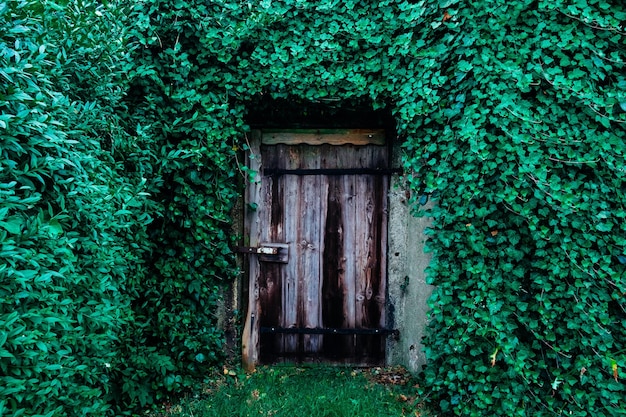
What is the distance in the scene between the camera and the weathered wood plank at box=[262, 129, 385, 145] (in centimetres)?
391

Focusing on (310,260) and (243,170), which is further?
(310,260)

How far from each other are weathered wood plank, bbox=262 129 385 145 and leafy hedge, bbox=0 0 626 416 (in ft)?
1.13

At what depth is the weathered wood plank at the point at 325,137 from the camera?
3.91 metres

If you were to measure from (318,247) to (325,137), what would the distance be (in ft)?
3.36

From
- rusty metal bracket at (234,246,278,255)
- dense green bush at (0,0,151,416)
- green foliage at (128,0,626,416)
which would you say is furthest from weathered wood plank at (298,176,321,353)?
dense green bush at (0,0,151,416)

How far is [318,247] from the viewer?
157 inches

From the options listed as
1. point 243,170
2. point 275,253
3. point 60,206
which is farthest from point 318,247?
point 60,206

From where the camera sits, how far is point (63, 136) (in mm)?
2080

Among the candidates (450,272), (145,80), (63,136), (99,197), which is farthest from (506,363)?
(145,80)

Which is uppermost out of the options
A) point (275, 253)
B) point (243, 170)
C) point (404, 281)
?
point (243, 170)

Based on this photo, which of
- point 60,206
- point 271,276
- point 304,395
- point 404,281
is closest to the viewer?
point 60,206

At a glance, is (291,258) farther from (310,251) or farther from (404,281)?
(404,281)

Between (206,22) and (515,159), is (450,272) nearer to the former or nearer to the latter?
(515,159)

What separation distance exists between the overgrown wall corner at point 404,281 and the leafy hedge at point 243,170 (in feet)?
1.47
